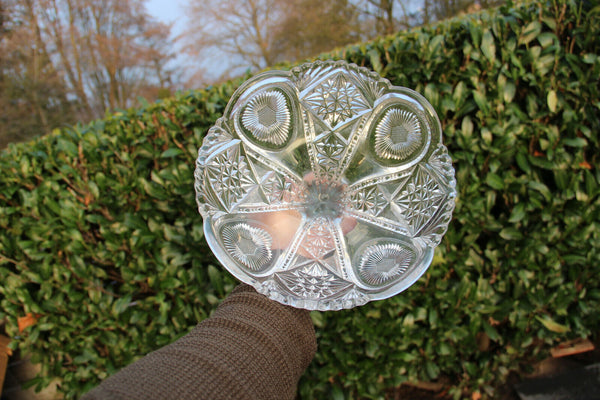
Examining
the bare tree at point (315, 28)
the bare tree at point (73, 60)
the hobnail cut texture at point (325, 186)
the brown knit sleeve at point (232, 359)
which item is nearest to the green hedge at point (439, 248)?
the hobnail cut texture at point (325, 186)

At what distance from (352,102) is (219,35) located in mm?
24578

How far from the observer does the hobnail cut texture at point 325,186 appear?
1.07 metres

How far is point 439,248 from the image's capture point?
75.1 inches

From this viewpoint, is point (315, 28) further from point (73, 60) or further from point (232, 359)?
point (232, 359)

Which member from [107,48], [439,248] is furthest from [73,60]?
[439,248]

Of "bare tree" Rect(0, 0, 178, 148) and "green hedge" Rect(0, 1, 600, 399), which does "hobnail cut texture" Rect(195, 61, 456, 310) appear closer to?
"green hedge" Rect(0, 1, 600, 399)

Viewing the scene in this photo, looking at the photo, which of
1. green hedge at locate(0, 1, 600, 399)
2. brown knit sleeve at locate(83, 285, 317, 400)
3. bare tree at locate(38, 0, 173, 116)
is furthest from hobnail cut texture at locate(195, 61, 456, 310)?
bare tree at locate(38, 0, 173, 116)

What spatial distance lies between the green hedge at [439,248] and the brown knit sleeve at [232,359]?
1013mm

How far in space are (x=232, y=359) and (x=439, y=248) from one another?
4.64ft

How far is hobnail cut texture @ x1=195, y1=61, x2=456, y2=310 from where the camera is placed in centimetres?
107

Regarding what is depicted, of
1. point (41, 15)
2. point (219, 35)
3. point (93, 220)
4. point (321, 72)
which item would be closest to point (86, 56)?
point (41, 15)

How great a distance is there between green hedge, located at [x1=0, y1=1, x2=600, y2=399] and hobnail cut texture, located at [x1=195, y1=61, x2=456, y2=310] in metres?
0.86

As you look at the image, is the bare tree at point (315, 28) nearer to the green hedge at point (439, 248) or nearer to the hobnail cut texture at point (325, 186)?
the green hedge at point (439, 248)

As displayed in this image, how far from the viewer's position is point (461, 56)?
6.12 feet
